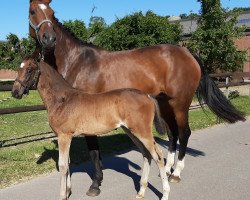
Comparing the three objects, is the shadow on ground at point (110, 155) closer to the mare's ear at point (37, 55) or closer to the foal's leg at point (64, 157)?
the foal's leg at point (64, 157)

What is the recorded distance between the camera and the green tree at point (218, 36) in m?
15.9

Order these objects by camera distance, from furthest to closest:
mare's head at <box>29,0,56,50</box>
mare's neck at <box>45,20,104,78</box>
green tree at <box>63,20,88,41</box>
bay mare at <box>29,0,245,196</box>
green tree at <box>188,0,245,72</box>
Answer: green tree at <box>63,20,88,41</box>
green tree at <box>188,0,245,72</box>
mare's neck at <box>45,20,104,78</box>
bay mare at <box>29,0,245,196</box>
mare's head at <box>29,0,56,50</box>

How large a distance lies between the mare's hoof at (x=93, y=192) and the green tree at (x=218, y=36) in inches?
477

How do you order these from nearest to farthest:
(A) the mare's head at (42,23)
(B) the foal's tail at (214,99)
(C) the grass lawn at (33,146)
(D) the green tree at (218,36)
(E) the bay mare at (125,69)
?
(A) the mare's head at (42,23) → (E) the bay mare at (125,69) → (C) the grass lawn at (33,146) → (B) the foal's tail at (214,99) → (D) the green tree at (218,36)

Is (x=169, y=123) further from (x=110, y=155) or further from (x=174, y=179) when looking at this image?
(x=110, y=155)

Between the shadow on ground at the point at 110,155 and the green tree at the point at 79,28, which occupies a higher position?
the green tree at the point at 79,28

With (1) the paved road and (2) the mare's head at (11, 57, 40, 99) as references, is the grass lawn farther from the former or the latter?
(2) the mare's head at (11, 57, 40, 99)

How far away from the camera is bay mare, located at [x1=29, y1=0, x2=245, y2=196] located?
17.3ft

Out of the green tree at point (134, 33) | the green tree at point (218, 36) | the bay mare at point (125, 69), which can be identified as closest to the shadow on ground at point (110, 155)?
the bay mare at point (125, 69)

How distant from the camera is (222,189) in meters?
4.96

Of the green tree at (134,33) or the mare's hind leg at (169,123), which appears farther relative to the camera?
the green tree at (134,33)

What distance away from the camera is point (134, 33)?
18.8 metres

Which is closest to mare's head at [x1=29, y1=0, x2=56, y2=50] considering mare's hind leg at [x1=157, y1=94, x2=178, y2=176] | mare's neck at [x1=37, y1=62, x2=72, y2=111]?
mare's neck at [x1=37, y1=62, x2=72, y2=111]

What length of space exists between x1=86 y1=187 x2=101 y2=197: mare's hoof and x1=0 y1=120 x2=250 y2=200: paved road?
6cm
